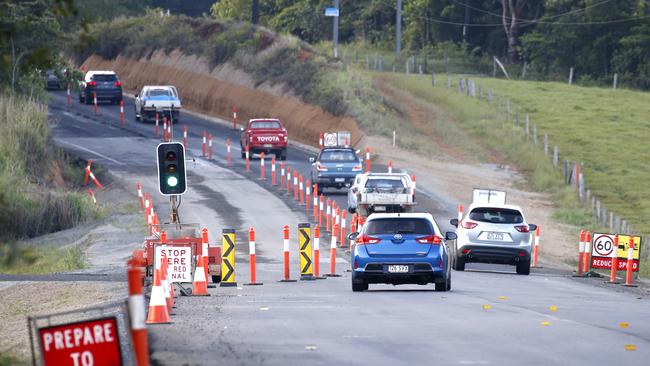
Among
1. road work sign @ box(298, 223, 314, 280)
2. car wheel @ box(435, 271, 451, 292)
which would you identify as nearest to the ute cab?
road work sign @ box(298, 223, 314, 280)

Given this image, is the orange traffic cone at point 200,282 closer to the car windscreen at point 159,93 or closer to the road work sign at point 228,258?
the road work sign at point 228,258

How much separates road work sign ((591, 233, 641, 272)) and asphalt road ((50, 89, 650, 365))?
2.72ft

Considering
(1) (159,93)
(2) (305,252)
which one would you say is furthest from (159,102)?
(2) (305,252)

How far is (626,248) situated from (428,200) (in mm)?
17263

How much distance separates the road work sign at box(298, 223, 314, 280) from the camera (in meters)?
26.5

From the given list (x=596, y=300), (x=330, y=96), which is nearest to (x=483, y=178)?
(x=330, y=96)

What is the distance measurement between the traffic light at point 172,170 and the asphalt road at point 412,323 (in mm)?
2278

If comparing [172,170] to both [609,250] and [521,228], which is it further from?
[609,250]

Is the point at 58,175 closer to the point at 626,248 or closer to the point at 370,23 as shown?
the point at 626,248

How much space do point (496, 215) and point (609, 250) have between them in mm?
2678

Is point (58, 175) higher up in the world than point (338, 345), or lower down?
lower down

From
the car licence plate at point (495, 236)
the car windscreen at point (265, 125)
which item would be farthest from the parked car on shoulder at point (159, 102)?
the car licence plate at point (495, 236)

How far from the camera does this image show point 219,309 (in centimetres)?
1925

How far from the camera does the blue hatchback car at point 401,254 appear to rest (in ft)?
74.0
